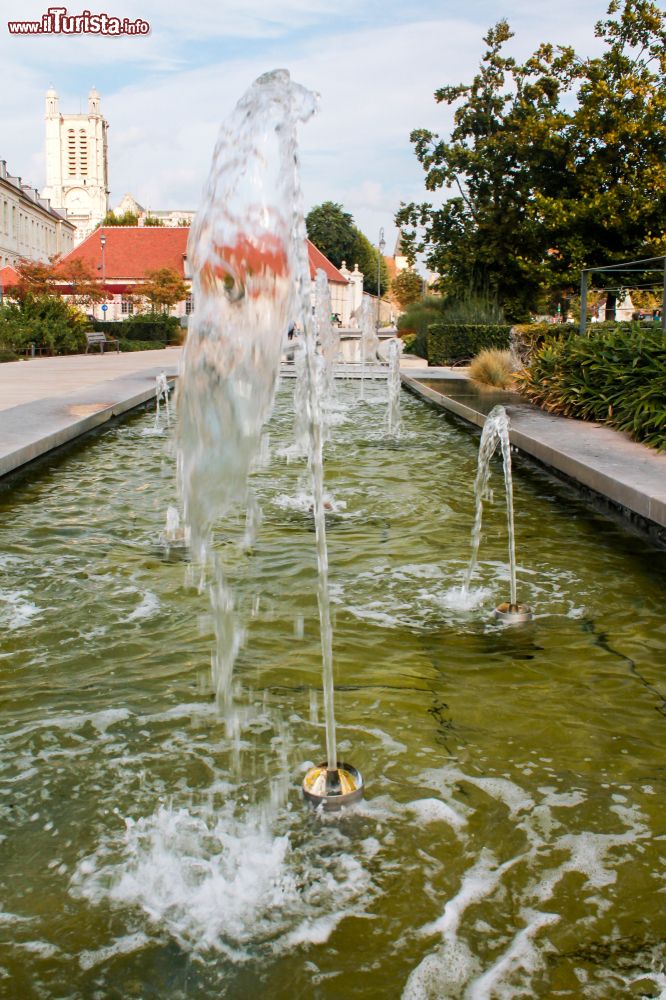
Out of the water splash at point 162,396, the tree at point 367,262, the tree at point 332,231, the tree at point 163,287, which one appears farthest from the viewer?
the tree at point 367,262

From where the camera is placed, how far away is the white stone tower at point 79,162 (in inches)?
5497

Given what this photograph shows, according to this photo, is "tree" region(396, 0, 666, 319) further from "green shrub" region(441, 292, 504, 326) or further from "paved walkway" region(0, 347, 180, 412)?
"paved walkway" region(0, 347, 180, 412)

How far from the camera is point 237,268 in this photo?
4.09 m

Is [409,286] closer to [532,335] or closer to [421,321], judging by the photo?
[421,321]

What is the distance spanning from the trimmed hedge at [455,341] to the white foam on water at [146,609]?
20306mm

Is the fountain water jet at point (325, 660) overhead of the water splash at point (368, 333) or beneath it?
beneath

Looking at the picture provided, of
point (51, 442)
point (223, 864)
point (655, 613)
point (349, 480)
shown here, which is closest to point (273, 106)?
point (223, 864)

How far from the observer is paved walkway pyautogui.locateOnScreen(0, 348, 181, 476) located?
28.4 feet

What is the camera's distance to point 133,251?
232 feet

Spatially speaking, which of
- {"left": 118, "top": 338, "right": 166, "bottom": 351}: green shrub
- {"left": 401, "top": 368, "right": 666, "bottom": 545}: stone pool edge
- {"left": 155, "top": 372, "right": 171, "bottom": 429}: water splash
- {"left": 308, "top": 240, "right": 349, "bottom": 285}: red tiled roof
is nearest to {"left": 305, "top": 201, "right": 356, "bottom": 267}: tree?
{"left": 308, "top": 240, "right": 349, "bottom": 285}: red tiled roof

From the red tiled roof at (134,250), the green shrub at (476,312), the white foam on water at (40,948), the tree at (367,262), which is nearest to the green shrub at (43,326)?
the green shrub at (476,312)

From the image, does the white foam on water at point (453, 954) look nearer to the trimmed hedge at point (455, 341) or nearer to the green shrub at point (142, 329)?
the trimmed hedge at point (455, 341)

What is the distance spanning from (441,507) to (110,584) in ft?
9.95

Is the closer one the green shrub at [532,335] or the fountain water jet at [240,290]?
the fountain water jet at [240,290]
